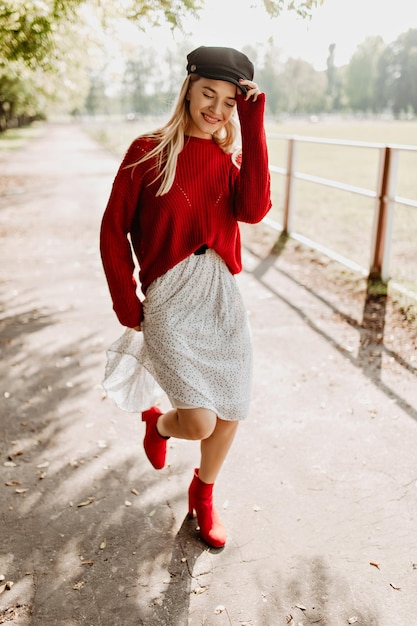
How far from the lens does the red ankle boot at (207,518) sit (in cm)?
275

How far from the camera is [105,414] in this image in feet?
13.2

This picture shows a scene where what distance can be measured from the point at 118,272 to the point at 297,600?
1.44 metres

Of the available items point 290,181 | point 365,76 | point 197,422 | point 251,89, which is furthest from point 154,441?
point 365,76

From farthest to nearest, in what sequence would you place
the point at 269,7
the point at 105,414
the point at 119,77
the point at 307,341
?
1. the point at 119,77
2. the point at 307,341
3. the point at 105,414
4. the point at 269,7

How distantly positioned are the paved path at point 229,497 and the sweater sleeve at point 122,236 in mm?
1013

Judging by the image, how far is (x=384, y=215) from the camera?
627 centimetres

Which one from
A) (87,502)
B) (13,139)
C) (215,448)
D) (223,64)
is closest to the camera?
(223,64)

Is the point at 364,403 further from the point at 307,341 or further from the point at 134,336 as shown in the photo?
the point at 134,336

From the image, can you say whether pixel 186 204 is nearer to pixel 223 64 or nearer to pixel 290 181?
pixel 223 64

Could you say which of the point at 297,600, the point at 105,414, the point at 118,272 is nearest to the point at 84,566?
the point at 297,600

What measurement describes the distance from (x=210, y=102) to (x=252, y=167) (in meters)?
0.29

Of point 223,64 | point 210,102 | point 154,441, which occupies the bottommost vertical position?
point 154,441

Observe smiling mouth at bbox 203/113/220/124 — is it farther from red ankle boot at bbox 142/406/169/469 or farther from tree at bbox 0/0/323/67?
tree at bbox 0/0/323/67

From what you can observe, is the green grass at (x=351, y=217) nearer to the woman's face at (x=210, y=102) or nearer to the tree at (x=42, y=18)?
the tree at (x=42, y=18)
